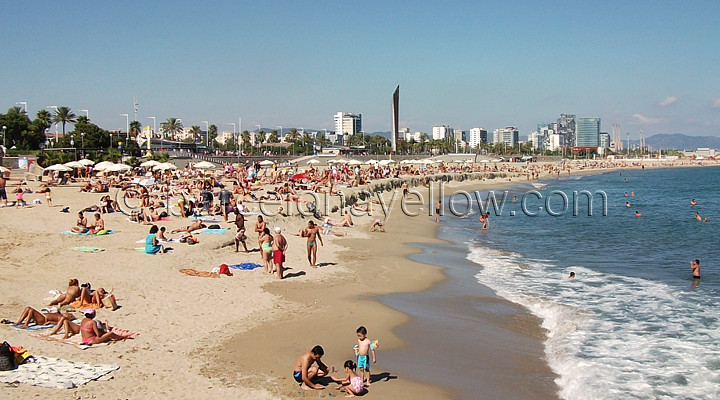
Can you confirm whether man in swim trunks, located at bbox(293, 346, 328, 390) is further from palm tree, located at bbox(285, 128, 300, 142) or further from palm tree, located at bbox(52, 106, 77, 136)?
palm tree, located at bbox(285, 128, 300, 142)

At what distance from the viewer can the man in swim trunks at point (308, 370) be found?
6.85 meters

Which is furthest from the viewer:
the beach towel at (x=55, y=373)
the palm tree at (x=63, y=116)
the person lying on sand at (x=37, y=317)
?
the palm tree at (x=63, y=116)

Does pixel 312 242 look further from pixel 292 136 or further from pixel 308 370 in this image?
pixel 292 136

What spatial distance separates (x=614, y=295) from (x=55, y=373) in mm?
11333

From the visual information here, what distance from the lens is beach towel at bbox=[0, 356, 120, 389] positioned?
20.4 ft

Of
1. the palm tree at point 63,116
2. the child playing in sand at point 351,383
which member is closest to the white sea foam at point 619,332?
the child playing in sand at point 351,383

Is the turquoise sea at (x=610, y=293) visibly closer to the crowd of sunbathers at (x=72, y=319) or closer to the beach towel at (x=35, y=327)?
the crowd of sunbathers at (x=72, y=319)

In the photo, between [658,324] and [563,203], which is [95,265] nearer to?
[658,324]

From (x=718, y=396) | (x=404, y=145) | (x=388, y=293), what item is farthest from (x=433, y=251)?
(x=404, y=145)

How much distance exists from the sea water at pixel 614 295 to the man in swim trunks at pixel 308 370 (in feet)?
10.7

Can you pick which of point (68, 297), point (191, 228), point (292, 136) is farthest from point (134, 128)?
point (68, 297)

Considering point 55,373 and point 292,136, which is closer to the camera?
point 55,373

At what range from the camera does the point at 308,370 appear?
6.93m

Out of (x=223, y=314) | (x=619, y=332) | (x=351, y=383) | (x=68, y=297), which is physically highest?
(x=68, y=297)
